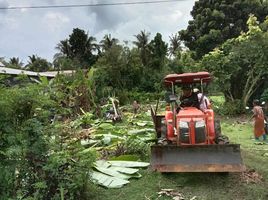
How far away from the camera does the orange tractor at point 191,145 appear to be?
6.92 metres

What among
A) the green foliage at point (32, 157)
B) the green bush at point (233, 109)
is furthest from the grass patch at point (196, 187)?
the green bush at point (233, 109)

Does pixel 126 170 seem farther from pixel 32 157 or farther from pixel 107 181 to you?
pixel 32 157

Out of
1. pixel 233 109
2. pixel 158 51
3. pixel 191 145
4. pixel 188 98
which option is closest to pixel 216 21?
pixel 158 51

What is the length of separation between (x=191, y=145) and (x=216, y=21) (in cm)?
3465

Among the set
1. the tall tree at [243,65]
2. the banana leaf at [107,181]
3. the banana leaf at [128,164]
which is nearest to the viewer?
the banana leaf at [107,181]

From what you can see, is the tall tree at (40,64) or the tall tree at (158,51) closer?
the tall tree at (158,51)

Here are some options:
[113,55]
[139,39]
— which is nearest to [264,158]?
[113,55]

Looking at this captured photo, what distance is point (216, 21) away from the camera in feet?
131

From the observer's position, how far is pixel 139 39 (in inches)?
1811

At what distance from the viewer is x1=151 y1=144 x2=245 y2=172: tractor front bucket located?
6.88 m

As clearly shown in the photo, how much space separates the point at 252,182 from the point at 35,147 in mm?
3777

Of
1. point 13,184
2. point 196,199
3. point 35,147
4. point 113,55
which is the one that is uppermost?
point 113,55

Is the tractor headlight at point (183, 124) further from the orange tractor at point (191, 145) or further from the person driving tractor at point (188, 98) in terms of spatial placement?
the person driving tractor at point (188, 98)

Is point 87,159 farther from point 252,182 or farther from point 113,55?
point 113,55
